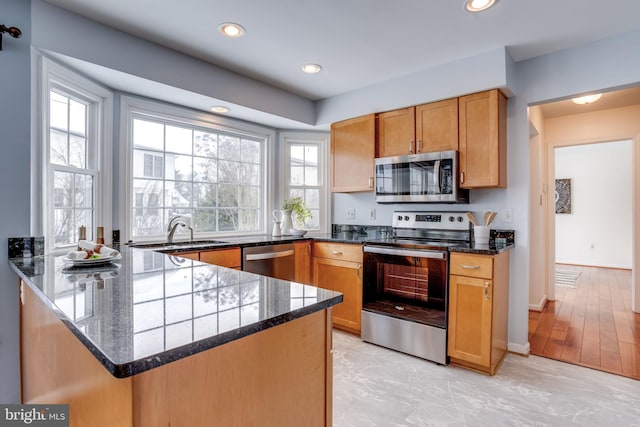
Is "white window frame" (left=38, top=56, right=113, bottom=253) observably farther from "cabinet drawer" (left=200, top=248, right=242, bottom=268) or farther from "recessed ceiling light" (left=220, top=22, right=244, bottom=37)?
"recessed ceiling light" (left=220, top=22, right=244, bottom=37)

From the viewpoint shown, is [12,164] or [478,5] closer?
[12,164]

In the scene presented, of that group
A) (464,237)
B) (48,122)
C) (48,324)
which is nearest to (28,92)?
(48,122)

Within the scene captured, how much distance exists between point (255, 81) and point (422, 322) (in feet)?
8.59

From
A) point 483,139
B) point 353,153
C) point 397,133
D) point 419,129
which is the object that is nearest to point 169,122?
point 353,153

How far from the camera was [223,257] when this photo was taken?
8.82 feet

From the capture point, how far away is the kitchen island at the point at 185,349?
65 centimetres

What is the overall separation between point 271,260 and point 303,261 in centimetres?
41

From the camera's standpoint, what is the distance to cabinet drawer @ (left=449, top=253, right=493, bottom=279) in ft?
7.70

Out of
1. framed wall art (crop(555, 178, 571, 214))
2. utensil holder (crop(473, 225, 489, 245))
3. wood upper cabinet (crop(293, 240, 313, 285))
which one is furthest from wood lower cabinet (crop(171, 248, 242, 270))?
framed wall art (crop(555, 178, 571, 214))

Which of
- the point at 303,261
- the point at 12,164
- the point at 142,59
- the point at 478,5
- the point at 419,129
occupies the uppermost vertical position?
the point at 478,5

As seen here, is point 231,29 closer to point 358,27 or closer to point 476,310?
point 358,27

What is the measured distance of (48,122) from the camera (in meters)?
2.04

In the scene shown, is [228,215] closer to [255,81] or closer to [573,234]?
[255,81]

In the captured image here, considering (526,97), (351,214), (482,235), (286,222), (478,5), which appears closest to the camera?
(478,5)
